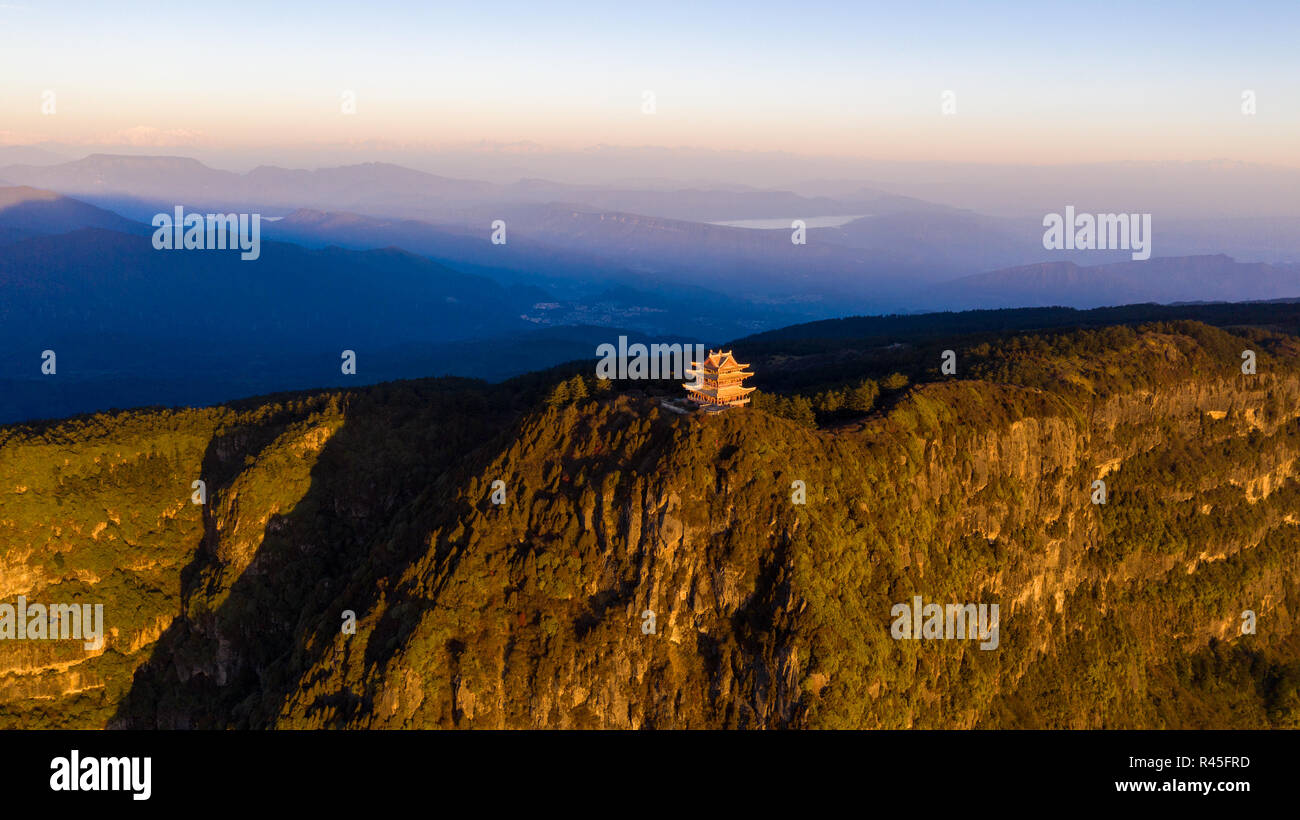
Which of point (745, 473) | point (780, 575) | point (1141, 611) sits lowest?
point (1141, 611)

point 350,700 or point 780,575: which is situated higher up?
point 780,575

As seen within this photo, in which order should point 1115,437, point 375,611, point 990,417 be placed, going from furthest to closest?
point 1115,437
point 990,417
point 375,611

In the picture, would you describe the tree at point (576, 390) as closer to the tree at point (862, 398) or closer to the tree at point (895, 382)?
the tree at point (862, 398)

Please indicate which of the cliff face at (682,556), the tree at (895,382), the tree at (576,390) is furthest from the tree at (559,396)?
the tree at (895,382)

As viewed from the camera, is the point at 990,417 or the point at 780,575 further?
the point at 990,417

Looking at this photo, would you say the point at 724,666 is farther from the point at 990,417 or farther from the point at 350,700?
the point at 990,417

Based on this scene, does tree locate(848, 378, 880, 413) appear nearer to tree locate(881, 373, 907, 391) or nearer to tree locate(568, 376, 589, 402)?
tree locate(881, 373, 907, 391)

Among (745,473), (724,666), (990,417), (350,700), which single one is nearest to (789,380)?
(990,417)
